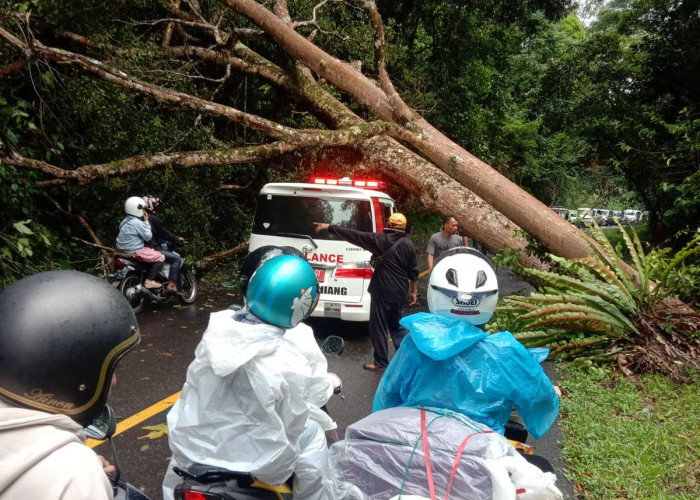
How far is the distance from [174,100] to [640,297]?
710 centimetres

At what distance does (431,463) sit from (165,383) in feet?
13.2

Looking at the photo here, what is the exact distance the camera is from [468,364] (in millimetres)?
2205

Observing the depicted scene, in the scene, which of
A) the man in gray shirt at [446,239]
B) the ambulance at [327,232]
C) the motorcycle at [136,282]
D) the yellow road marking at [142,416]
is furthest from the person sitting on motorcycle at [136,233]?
the man in gray shirt at [446,239]

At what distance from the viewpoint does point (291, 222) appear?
689 cm

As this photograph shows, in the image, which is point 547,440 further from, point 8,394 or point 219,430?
point 8,394

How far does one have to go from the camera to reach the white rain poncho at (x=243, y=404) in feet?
6.45

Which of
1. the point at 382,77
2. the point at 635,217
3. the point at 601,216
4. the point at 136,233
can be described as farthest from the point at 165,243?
the point at 601,216

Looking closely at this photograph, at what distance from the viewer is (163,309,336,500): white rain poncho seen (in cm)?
197

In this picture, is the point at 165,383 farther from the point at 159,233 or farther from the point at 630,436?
the point at 630,436

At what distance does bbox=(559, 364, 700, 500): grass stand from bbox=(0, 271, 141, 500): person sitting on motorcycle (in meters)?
3.28

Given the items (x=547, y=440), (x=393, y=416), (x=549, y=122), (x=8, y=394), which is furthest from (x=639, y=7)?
(x=8, y=394)

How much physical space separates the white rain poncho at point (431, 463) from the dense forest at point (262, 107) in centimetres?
588

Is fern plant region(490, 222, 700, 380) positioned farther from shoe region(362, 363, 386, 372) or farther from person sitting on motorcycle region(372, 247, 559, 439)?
person sitting on motorcycle region(372, 247, 559, 439)

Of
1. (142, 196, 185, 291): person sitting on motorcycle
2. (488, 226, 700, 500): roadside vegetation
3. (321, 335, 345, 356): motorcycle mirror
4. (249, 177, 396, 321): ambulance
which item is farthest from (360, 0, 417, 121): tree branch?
(321, 335, 345, 356): motorcycle mirror
